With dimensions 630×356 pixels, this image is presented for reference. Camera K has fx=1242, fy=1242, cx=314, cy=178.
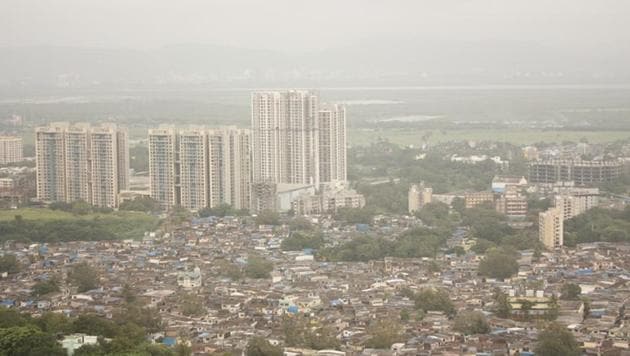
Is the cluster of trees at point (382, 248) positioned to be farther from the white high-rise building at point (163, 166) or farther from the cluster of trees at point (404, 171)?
the white high-rise building at point (163, 166)

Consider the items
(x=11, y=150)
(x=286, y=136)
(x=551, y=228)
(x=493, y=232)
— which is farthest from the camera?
(x=286, y=136)

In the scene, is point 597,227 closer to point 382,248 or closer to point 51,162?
point 382,248

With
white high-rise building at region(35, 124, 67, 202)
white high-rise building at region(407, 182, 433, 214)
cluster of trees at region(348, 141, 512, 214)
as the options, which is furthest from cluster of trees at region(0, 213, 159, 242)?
white high-rise building at region(407, 182, 433, 214)

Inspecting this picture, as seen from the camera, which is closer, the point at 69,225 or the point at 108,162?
the point at 69,225

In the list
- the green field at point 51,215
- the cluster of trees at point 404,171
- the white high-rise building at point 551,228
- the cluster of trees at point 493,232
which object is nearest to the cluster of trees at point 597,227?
the white high-rise building at point 551,228

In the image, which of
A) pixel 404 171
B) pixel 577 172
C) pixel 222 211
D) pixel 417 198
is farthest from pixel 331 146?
pixel 577 172

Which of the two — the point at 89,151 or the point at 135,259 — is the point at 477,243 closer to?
the point at 135,259
